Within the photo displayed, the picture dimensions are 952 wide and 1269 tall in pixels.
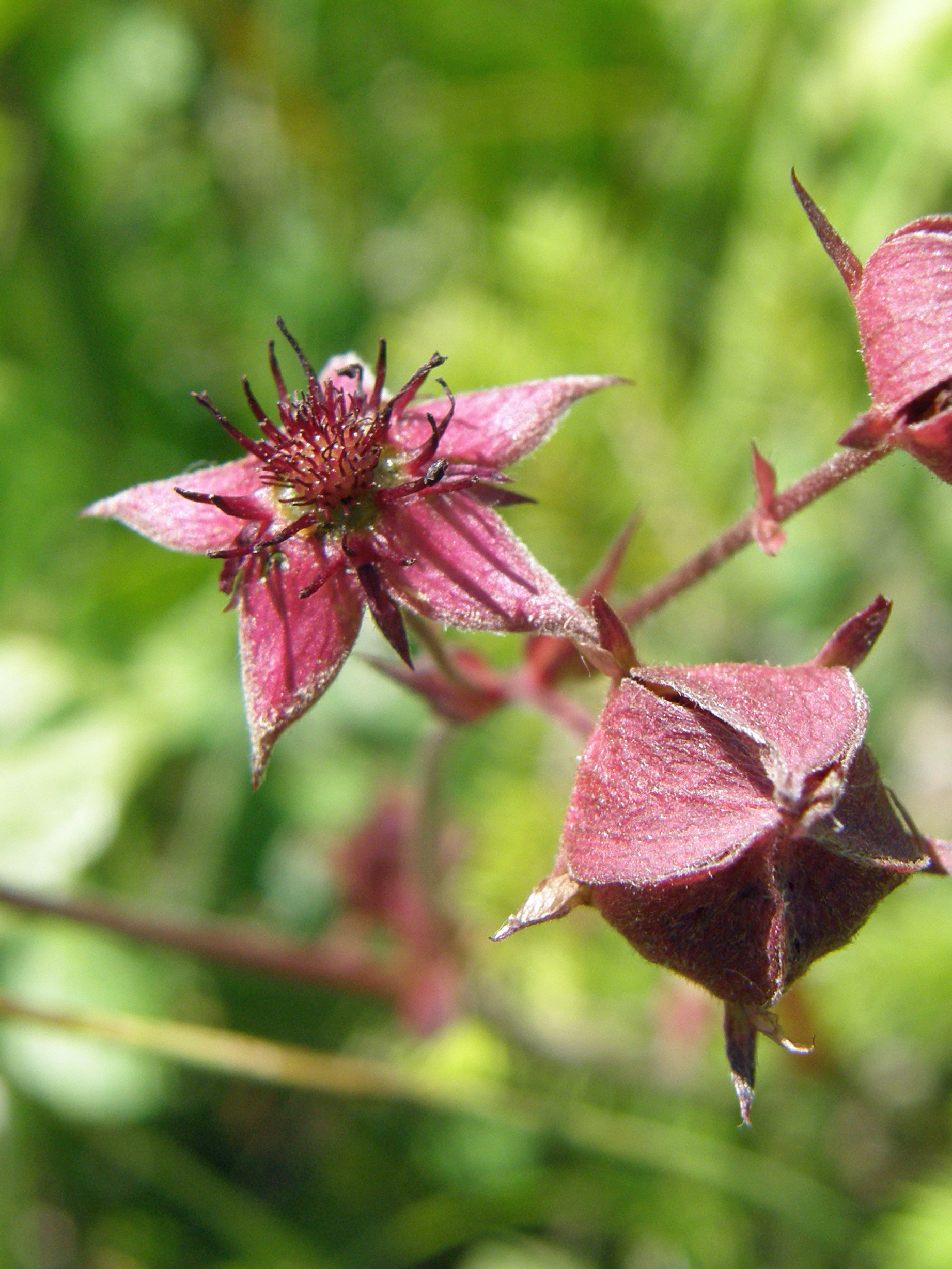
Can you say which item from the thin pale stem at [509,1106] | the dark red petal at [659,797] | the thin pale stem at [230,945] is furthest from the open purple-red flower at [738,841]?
the thin pale stem at [509,1106]

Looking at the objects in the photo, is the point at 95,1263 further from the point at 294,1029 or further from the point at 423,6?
the point at 423,6

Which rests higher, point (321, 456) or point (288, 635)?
point (321, 456)

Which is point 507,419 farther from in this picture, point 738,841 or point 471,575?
point 738,841

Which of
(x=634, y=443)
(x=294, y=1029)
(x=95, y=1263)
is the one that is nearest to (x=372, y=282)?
(x=634, y=443)

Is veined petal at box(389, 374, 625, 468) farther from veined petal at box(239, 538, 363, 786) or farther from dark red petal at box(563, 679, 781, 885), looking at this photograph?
dark red petal at box(563, 679, 781, 885)

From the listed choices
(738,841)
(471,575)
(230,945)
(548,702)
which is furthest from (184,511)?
(230,945)

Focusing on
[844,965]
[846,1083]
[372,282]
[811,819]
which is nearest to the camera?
[811,819]
